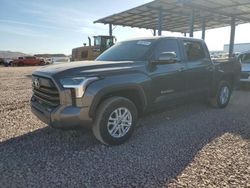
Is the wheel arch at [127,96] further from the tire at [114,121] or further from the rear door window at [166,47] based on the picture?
the rear door window at [166,47]

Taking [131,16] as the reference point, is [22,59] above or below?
below

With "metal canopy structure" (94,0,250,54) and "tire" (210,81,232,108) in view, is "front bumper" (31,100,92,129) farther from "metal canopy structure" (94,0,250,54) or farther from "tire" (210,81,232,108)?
"metal canopy structure" (94,0,250,54)

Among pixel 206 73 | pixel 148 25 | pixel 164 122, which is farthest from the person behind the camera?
pixel 148 25

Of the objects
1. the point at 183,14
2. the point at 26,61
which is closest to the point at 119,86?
the point at 183,14

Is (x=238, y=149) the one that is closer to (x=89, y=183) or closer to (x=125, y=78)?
(x=125, y=78)

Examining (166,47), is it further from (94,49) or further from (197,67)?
(94,49)

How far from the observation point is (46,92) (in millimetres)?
4195

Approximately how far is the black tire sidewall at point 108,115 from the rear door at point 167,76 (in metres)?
0.62

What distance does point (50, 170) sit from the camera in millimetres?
3506

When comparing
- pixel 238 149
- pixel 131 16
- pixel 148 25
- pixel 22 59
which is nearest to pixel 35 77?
pixel 238 149

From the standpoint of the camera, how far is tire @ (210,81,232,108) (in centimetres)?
704

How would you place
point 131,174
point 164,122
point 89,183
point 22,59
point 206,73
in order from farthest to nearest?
point 22,59
point 206,73
point 164,122
point 131,174
point 89,183

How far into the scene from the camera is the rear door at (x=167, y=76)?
4914 mm

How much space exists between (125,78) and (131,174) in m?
1.68
